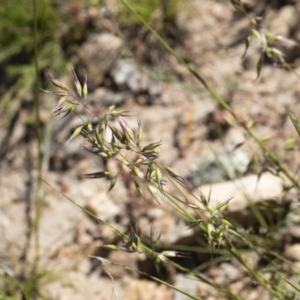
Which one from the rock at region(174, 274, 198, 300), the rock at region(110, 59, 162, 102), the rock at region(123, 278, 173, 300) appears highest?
the rock at region(110, 59, 162, 102)

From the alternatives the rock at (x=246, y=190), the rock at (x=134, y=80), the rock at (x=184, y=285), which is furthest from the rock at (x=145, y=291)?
the rock at (x=134, y=80)

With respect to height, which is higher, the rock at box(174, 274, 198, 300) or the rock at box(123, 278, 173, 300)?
the rock at box(174, 274, 198, 300)

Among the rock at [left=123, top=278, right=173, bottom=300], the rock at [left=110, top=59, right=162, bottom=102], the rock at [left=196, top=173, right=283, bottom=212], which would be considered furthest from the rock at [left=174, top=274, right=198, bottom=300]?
the rock at [left=110, top=59, right=162, bottom=102]

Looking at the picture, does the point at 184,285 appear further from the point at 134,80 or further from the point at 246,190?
the point at 134,80

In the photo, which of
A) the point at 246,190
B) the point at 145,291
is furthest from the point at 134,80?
the point at 145,291

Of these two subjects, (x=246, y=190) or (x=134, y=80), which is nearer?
(x=246, y=190)

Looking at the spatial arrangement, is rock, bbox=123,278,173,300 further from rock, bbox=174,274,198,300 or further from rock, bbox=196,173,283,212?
rock, bbox=196,173,283,212

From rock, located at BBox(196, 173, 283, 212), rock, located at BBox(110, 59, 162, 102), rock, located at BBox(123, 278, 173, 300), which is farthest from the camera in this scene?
rock, located at BBox(110, 59, 162, 102)

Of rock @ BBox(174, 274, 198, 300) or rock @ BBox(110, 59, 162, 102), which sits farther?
rock @ BBox(110, 59, 162, 102)

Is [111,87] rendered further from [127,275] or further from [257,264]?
[257,264]

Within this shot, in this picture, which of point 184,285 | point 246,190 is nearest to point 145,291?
point 184,285

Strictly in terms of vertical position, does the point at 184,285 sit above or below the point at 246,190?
below
